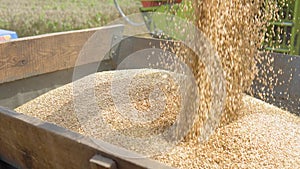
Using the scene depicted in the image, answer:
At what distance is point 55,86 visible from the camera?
2.78 meters

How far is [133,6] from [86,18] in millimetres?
1140

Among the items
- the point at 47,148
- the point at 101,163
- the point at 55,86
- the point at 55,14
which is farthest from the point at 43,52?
the point at 55,14

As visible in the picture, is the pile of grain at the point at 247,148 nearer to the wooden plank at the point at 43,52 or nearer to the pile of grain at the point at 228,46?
the pile of grain at the point at 228,46

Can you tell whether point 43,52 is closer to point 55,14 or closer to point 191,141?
point 191,141

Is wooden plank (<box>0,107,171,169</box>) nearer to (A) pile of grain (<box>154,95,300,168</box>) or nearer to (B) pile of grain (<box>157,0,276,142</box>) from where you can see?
(A) pile of grain (<box>154,95,300,168</box>)

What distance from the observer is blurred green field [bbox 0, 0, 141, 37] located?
260 inches

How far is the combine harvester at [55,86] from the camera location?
1.32 meters

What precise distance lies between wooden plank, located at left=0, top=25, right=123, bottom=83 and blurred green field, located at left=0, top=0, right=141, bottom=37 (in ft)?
11.5

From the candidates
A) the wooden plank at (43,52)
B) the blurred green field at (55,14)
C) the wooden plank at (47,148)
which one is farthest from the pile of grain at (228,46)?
the blurred green field at (55,14)

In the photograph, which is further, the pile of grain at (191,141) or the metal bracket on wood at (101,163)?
the pile of grain at (191,141)

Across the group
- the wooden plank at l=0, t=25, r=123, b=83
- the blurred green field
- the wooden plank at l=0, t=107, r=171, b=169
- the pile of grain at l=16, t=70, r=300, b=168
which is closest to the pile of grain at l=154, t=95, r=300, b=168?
the pile of grain at l=16, t=70, r=300, b=168

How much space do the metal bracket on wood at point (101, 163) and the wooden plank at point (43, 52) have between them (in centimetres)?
153

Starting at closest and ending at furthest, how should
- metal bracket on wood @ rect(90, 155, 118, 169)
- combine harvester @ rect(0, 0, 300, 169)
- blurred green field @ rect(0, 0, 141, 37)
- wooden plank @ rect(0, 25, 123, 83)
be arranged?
metal bracket on wood @ rect(90, 155, 118, 169) → combine harvester @ rect(0, 0, 300, 169) → wooden plank @ rect(0, 25, 123, 83) → blurred green field @ rect(0, 0, 141, 37)

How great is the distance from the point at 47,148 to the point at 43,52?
1367mm
